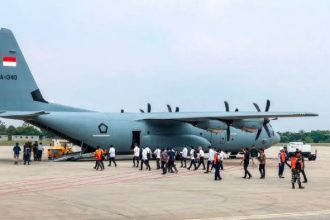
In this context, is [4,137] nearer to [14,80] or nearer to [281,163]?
[14,80]

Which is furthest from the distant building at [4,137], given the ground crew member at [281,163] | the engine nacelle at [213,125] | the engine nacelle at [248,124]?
the ground crew member at [281,163]

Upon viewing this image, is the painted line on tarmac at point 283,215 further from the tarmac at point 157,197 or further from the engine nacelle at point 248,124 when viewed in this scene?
the engine nacelle at point 248,124

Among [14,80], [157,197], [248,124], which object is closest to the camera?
[157,197]

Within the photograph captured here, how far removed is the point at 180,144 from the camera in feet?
138

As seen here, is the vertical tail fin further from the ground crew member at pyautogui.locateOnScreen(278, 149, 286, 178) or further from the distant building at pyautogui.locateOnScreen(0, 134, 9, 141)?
the distant building at pyautogui.locateOnScreen(0, 134, 9, 141)

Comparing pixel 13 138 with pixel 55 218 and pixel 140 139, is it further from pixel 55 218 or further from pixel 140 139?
pixel 55 218

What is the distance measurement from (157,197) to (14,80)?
72.3 feet

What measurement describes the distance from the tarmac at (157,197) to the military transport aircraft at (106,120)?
34.8 feet

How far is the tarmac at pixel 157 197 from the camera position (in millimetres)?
13836

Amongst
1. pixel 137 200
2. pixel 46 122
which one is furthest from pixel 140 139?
pixel 137 200

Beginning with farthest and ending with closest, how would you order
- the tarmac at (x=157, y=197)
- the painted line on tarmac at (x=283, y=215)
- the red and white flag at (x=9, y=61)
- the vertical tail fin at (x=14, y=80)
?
the red and white flag at (x=9, y=61)
the vertical tail fin at (x=14, y=80)
the tarmac at (x=157, y=197)
the painted line on tarmac at (x=283, y=215)

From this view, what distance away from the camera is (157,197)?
1736 centimetres

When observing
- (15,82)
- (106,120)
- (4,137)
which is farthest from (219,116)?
(4,137)

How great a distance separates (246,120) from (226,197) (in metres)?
22.8
